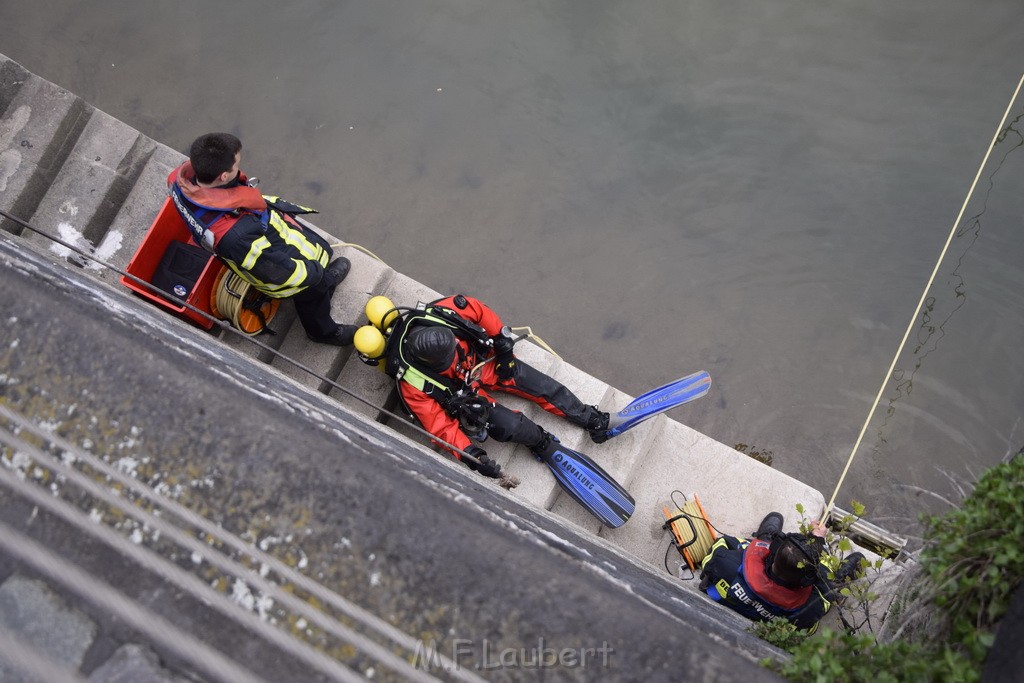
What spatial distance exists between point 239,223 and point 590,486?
2.31 m

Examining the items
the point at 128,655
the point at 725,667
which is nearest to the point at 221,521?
the point at 128,655

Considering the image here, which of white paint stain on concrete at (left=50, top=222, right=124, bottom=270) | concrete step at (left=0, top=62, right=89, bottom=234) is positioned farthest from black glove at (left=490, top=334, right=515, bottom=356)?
concrete step at (left=0, top=62, right=89, bottom=234)

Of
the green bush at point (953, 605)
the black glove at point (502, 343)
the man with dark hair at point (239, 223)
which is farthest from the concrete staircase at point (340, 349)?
the green bush at point (953, 605)

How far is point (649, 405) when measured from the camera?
4156 mm

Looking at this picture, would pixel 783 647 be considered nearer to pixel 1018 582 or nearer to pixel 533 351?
pixel 1018 582

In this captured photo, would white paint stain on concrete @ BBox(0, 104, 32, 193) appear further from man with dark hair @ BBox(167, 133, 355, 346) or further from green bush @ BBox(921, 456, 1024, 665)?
green bush @ BBox(921, 456, 1024, 665)

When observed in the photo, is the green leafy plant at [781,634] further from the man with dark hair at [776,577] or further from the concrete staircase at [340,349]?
the concrete staircase at [340,349]

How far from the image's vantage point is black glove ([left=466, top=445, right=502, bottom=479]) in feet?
12.4

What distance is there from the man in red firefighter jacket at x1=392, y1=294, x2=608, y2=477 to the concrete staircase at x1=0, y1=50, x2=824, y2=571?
6.4 inches

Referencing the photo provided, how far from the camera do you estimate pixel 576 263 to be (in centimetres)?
511

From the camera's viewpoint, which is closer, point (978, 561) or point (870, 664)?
point (870, 664)

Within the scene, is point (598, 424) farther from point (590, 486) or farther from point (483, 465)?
point (483, 465)

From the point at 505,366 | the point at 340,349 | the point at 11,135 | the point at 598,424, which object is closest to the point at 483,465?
the point at 505,366

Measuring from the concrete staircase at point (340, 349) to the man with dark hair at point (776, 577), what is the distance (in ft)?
1.53
